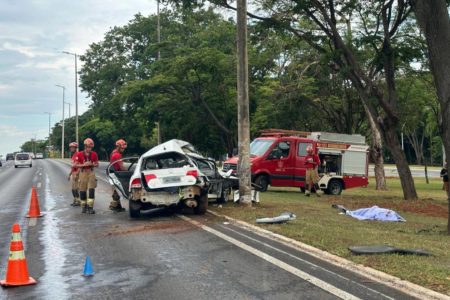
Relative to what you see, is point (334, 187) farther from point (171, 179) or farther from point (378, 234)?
point (378, 234)

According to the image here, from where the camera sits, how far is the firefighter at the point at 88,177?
547 inches

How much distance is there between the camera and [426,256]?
7.76 meters

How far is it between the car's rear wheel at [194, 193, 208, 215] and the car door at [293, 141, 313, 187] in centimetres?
992

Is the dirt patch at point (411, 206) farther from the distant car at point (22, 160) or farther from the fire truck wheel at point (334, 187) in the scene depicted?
the distant car at point (22, 160)

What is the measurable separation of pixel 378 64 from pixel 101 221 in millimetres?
12915

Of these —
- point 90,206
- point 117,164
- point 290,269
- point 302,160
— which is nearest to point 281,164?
point 302,160

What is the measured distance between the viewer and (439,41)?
1076 centimetres

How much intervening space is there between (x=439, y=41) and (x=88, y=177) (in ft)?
29.4

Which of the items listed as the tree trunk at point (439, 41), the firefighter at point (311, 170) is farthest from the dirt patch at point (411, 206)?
the tree trunk at point (439, 41)

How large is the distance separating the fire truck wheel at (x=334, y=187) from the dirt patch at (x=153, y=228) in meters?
12.6

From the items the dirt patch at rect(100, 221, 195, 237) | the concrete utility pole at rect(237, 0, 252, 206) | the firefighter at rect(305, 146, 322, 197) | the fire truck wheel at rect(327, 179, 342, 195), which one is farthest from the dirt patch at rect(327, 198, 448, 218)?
the dirt patch at rect(100, 221, 195, 237)

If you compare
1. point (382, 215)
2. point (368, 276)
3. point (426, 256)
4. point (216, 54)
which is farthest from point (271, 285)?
point (216, 54)

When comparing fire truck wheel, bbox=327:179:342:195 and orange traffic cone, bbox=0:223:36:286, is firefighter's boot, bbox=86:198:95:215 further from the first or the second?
fire truck wheel, bbox=327:179:342:195

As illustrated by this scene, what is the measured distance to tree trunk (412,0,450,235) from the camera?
1068 centimetres
